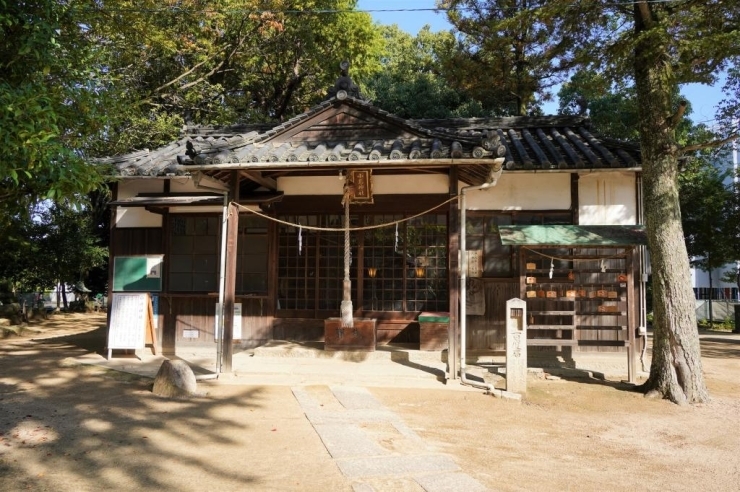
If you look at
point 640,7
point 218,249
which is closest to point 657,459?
point 640,7

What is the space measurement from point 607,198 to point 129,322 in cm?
954

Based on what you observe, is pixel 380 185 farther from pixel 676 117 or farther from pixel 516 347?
pixel 676 117

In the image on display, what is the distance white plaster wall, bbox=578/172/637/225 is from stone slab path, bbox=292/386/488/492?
5.70m

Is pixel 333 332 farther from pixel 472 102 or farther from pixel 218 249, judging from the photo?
pixel 472 102

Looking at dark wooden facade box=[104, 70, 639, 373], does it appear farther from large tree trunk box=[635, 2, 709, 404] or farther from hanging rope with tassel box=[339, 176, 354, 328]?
large tree trunk box=[635, 2, 709, 404]

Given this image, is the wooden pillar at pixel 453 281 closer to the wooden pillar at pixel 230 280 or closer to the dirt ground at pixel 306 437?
the dirt ground at pixel 306 437

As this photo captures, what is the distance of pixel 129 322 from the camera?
9.77 metres

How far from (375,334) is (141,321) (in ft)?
14.7

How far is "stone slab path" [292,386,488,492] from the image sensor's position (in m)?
4.30

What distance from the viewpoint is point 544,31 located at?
385 inches

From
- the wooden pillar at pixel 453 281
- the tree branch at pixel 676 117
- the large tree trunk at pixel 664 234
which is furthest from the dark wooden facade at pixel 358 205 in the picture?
the tree branch at pixel 676 117

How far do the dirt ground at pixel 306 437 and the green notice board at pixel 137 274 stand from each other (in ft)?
7.66

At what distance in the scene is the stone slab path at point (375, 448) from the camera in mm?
4297

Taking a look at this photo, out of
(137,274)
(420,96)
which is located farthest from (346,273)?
(420,96)
